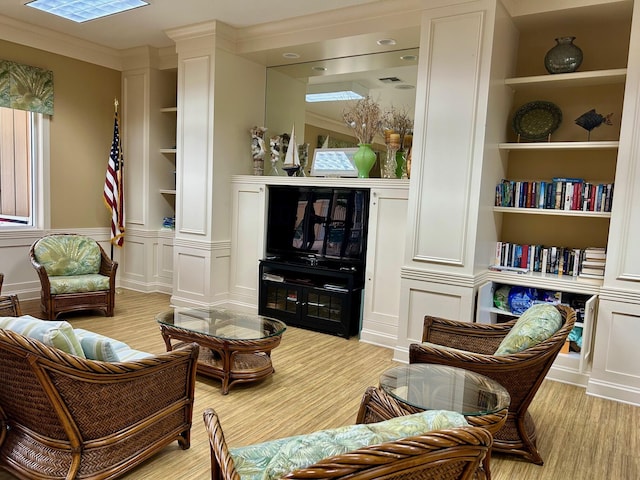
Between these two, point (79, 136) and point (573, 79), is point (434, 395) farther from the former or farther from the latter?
point (79, 136)

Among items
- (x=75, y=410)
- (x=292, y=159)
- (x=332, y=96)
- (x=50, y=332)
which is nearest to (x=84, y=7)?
(x=292, y=159)

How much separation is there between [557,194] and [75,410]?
361 cm

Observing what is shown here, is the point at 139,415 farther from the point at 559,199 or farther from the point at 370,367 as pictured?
the point at 559,199

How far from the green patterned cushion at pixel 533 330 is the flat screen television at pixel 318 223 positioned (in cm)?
217

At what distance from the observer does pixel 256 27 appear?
15.7 ft

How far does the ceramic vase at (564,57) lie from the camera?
11.8 ft

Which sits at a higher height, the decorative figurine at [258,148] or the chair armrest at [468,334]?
the decorative figurine at [258,148]

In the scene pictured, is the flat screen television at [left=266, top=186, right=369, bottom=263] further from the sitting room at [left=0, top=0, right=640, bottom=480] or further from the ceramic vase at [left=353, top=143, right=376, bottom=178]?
the ceramic vase at [left=353, top=143, right=376, bottom=178]

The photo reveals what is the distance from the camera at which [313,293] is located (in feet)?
15.5

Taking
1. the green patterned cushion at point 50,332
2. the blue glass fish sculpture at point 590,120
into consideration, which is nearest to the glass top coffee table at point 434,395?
the green patterned cushion at point 50,332

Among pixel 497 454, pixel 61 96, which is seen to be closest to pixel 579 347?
pixel 497 454

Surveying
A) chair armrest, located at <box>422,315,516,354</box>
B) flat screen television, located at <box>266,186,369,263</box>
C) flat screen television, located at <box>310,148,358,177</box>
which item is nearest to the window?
flat screen television, located at <box>266,186,369,263</box>

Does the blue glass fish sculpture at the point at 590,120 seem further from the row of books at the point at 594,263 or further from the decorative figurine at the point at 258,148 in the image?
the decorative figurine at the point at 258,148

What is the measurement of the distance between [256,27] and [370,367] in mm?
3578
